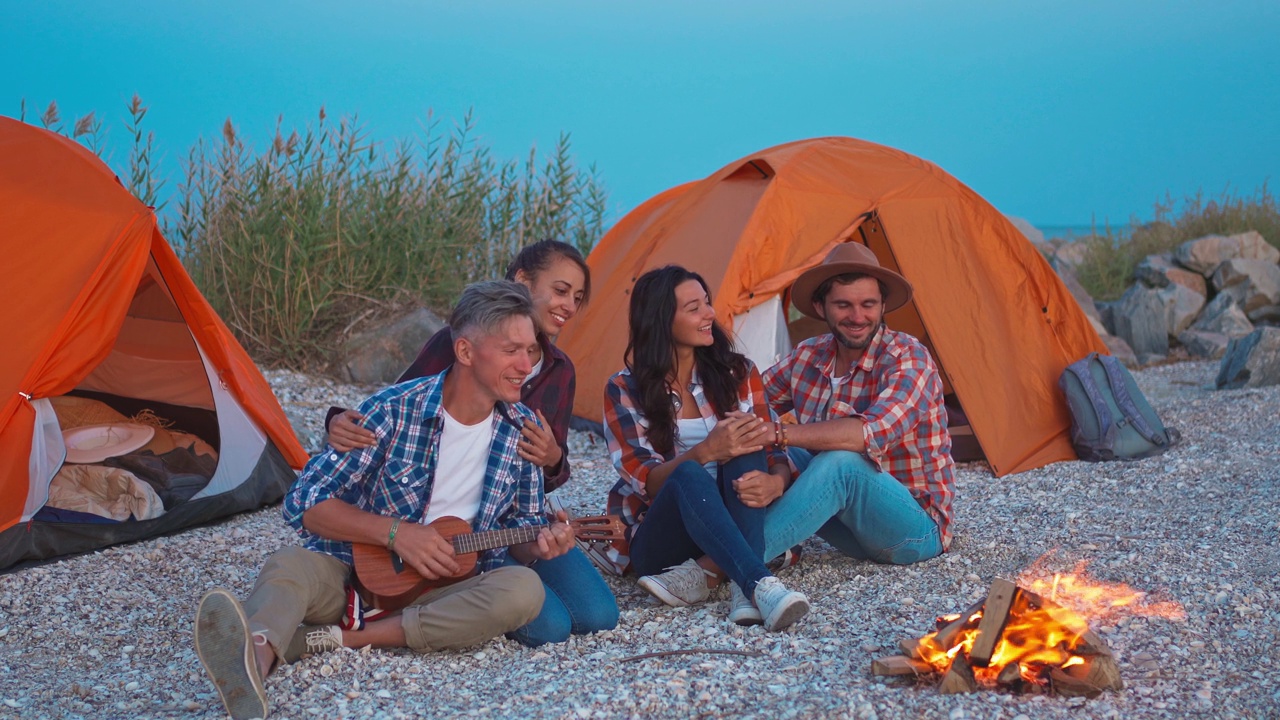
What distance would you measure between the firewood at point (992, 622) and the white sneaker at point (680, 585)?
115cm

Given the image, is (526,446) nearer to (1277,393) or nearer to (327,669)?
(327,669)

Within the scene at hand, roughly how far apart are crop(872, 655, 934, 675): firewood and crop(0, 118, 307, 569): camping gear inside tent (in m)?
3.47

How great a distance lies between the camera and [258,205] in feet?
28.1

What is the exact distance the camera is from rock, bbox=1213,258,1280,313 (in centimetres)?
1224

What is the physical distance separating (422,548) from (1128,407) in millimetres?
4621

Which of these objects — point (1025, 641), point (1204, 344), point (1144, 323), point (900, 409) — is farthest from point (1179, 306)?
point (1025, 641)

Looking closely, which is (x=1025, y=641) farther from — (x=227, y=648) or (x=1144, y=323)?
(x=1144, y=323)

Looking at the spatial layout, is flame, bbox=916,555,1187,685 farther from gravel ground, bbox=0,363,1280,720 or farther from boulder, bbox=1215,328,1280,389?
boulder, bbox=1215,328,1280,389

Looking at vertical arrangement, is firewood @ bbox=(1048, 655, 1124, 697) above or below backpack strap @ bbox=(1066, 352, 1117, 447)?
below

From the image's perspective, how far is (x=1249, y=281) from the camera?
12.4 m

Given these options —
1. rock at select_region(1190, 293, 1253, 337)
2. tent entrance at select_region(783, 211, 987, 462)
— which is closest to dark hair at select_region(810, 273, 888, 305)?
tent entrance at select_region(783, 211, 987, 462)

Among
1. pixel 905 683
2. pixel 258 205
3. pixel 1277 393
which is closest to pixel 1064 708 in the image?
pixel 905 683

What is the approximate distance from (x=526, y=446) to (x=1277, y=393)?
6546 millimetres

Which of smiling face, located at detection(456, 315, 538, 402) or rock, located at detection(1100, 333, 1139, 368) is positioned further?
rock, located at detection(1100, 333, 1139, 368)
